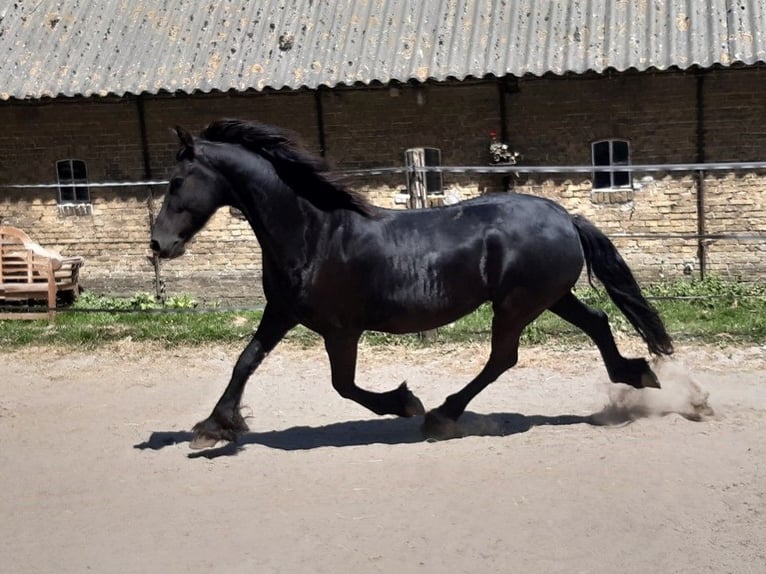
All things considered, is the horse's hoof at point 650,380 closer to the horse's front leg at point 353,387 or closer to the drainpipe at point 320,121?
the horse's front leg at point 353,387

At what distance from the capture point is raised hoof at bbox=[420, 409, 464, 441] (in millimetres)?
5840

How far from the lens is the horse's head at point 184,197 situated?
555cm

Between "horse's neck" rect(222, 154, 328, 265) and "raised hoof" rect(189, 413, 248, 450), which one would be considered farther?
"raised hoof" rect(189, 413, 248, 450)

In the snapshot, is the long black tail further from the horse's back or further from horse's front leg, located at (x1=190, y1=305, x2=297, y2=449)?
horse's front leg, located at (x1=190, y1=305, x2=297, y2=449)

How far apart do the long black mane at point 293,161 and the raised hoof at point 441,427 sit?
4.23 ft

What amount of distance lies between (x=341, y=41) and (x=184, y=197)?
692cm

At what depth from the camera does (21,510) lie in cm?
509

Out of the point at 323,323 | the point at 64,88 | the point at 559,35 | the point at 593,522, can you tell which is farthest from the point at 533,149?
the point at 593,522

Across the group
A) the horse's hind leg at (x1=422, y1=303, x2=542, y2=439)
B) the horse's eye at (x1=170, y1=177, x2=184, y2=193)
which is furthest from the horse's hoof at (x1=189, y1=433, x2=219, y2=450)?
the horse's eye at (x1=170, y1=177, x2=184, y2=193)

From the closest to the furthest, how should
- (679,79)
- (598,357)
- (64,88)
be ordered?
(598,357), (679,79), (64,88)

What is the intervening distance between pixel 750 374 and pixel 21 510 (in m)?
5.06

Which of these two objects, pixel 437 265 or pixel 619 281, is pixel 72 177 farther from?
pixel 619 281

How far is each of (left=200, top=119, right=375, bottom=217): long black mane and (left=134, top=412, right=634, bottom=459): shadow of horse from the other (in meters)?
1.43

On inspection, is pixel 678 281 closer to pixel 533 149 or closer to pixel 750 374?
pixel 533 149
